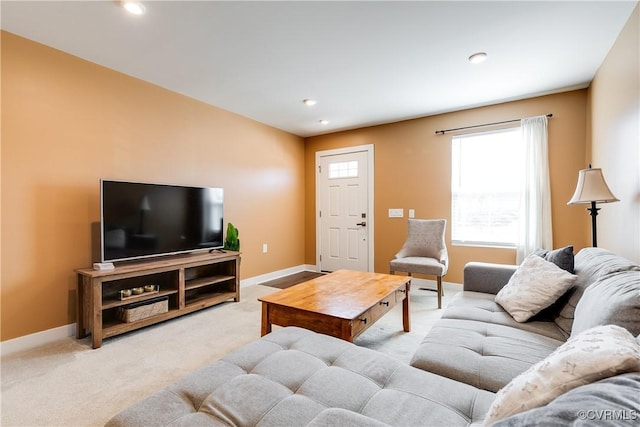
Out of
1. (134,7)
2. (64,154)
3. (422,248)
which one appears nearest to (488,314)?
(422,248)

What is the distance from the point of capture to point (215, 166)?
388 cm

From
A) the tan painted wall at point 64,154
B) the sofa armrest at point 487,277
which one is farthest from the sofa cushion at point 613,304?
the tan painted wall at point 64,154

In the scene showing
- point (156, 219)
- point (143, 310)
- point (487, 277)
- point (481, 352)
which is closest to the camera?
point (481, 352)

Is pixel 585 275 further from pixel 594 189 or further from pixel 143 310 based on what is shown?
pixel 143 310

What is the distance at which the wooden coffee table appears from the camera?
1871mm

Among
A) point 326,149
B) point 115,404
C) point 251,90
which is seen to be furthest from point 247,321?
point 326,149

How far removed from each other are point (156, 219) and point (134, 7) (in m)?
1.78

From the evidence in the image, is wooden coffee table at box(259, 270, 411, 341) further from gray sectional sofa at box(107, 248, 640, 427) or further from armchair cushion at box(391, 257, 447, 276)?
armchair cushion at box(391, 257, 447, 276)

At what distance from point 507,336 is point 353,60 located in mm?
2466

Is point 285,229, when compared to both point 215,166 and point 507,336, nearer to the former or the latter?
point 215,166

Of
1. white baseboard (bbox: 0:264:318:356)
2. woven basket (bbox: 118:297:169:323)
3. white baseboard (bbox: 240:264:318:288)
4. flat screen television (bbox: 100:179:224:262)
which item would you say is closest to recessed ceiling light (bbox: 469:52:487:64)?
flat screen television (bbox: 100:179:224:262)

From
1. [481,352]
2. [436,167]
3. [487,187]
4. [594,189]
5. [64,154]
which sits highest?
[436,167]

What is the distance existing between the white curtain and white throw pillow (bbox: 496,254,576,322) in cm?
190

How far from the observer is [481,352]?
1397 millimetres
